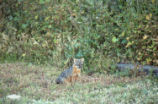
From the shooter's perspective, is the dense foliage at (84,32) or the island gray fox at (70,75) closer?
the island gray fox at (70,75)

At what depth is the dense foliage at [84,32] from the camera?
25.4 feet

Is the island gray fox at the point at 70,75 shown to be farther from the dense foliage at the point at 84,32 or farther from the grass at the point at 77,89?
the dense foliage at the point at 84,32

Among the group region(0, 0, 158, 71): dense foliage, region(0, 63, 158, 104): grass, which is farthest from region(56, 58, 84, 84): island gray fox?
region(0, 0, 158, 71): dense foliage

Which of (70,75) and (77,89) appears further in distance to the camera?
(70,75)

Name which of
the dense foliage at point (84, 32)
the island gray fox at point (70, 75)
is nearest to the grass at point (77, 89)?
the island gray fox at point (70, 75)

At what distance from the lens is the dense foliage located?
774 cm

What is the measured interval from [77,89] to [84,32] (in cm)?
310

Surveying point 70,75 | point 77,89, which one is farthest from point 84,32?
point 77,89

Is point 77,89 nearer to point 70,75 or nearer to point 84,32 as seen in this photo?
point 70,75

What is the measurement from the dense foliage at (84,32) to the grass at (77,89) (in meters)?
1.00

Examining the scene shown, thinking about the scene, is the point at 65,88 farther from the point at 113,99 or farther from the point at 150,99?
the point at 150,99

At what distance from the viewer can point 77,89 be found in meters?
6.05

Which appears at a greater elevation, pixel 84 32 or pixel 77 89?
pixel 84 32

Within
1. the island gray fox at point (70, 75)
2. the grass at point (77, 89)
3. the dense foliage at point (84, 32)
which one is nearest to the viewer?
the grass at point (77, 89)
